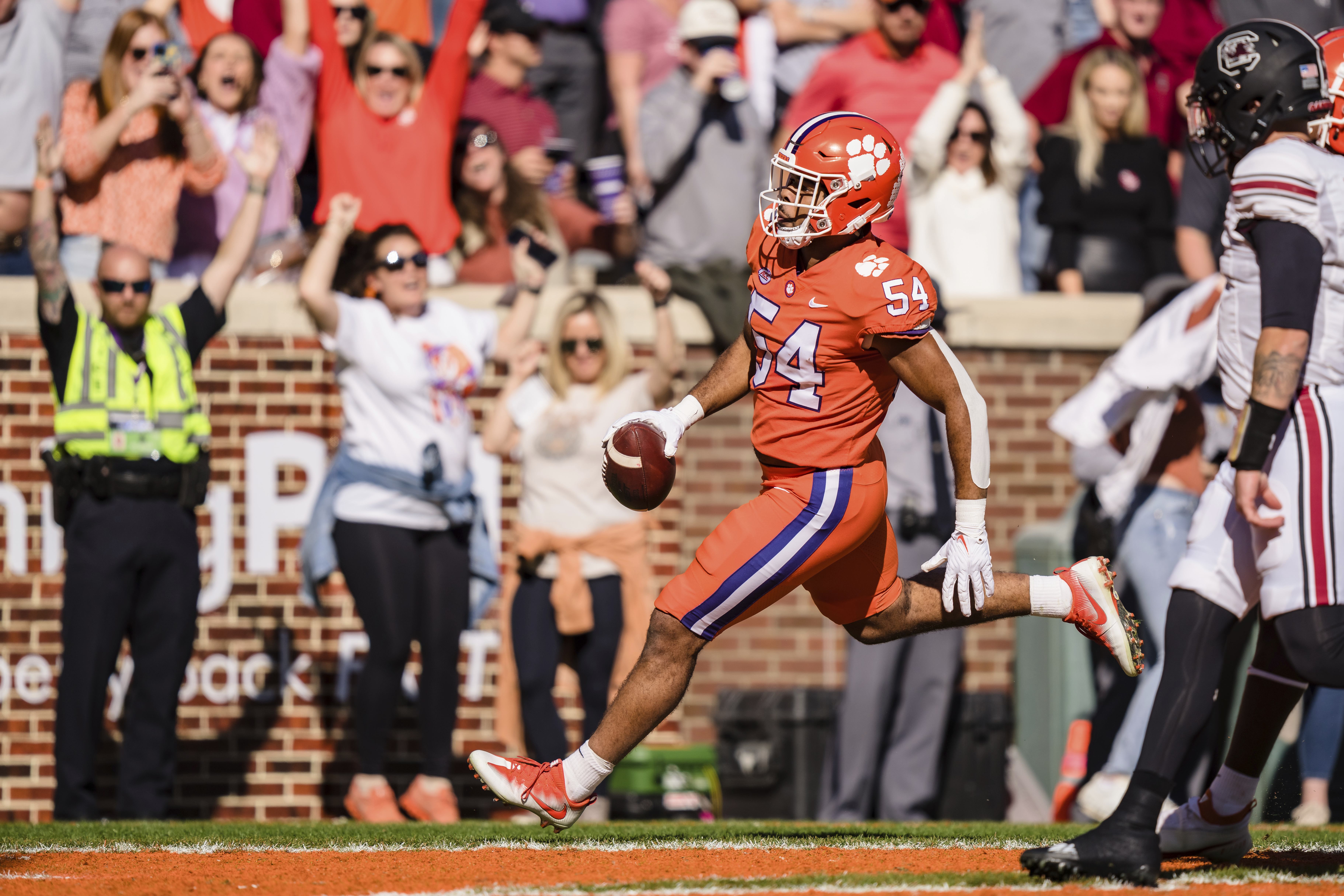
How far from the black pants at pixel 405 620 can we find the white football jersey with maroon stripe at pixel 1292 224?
12.3 feet

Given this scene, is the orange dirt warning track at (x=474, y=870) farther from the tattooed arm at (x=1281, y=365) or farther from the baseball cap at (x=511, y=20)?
the baseball cap at (x=511, y=20)

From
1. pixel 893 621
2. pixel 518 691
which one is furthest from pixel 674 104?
pixel 893 621

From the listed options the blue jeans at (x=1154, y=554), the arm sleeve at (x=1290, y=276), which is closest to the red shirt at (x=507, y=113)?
the blue jeans at (x=1154, y=554)

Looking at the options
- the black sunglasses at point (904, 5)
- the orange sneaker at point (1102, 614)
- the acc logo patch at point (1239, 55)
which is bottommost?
the orange sneaker at point (1102, 614)

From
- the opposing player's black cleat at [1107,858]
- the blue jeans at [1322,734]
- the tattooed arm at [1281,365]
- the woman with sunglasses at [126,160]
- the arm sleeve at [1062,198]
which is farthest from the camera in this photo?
the arm sleeve at [1062,198]

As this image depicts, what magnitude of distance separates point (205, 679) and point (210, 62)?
10.4ft

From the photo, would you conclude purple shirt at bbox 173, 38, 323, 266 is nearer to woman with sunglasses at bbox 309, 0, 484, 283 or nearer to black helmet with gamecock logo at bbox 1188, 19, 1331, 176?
woman with sunglasses at bbox 309, 0, 484, 283

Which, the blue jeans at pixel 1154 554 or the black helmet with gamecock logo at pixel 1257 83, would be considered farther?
the blue jeans at pixel 1154 554

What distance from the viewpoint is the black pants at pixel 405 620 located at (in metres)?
7.09

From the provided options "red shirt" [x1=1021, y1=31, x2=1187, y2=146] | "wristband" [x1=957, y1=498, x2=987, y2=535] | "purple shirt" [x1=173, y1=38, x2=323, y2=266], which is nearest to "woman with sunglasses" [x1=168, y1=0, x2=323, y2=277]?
"purple shirt" [x1=173, y1=38, x2=323, y2=266]

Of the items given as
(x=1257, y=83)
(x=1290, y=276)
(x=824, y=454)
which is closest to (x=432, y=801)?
(x=824, y=454)

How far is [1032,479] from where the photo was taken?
9.29 metres

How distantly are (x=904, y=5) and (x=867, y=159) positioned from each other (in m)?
4.69

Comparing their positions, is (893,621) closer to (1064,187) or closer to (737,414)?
(737,414)
